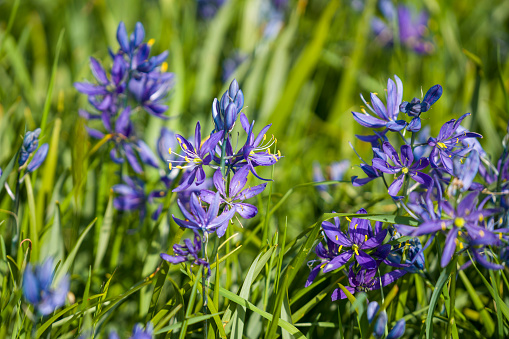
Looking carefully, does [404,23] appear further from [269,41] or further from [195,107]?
[195,107]

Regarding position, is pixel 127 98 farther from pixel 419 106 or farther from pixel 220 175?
pixel 419 106

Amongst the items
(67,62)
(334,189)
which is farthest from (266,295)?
(67,62)

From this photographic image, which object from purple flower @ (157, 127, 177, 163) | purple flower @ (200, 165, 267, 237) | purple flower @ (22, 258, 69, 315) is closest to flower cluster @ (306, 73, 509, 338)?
purple flower @ (200, 165, 267, 237)

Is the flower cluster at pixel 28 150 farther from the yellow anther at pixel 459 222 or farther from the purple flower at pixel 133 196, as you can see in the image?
the yellow anther at pixel 459 222

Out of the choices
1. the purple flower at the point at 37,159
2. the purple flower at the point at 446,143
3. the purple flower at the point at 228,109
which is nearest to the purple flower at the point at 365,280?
the purple flower at the point at 446,143

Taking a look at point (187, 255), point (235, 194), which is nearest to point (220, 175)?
point (235, 194)

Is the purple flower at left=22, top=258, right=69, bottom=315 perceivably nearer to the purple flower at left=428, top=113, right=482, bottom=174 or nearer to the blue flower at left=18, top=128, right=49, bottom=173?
the blue flower at left=18, top=128, right=49, bottom=173
